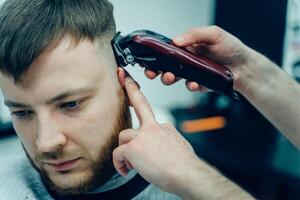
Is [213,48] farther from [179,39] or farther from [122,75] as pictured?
[122,75]

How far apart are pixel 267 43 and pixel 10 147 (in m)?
1.60

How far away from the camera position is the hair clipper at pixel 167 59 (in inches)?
50.8

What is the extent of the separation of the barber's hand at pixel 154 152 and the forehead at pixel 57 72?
16cm

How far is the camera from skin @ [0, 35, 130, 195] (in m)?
1.30

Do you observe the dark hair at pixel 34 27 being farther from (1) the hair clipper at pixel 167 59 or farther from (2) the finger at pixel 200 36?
(2) the finger at pixel 200 36

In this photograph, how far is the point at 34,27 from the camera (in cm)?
128

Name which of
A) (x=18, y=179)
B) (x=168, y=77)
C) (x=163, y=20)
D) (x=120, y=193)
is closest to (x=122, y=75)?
(x=168, y=77)

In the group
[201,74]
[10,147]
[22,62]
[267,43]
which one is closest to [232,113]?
[267,43]

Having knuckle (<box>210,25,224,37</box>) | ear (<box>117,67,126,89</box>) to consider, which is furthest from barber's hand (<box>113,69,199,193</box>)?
knuckle (<box>210,25,224,37</box>)

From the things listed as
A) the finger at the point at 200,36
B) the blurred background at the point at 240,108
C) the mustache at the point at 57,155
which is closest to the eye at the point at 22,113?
the mustache at the point at 57,155

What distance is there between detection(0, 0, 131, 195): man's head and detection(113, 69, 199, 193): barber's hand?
0.46ft

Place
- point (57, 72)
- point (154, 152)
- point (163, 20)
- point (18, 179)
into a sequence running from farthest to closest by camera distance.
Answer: point (163, 20) → point (18, 179) → point (57, 72) → point (154, 152)

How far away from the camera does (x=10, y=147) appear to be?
2367 millimetres

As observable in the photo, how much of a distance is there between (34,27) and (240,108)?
82.9 inches
